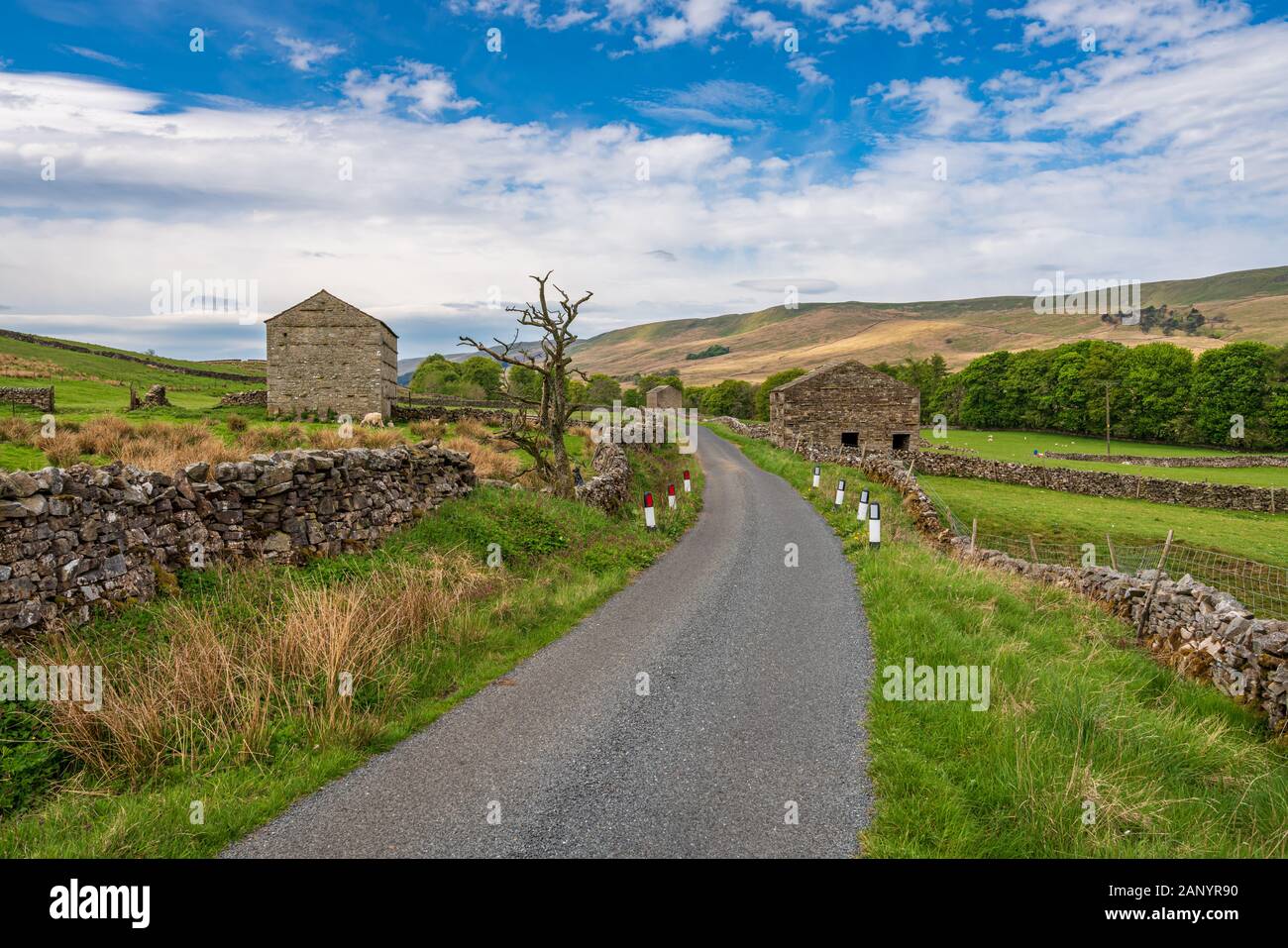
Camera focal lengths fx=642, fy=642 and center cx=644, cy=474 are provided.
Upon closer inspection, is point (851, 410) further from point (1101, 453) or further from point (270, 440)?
point (1101, 453)

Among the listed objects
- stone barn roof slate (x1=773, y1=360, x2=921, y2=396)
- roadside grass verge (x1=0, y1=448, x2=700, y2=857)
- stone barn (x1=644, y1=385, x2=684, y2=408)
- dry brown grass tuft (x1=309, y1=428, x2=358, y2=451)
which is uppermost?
stone barn (x1=644, y1=385, x2=684, y2=408)

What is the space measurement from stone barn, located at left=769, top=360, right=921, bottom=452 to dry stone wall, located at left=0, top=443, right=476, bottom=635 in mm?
31567

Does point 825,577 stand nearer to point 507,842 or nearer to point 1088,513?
point 507,842

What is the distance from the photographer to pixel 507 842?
4160mm

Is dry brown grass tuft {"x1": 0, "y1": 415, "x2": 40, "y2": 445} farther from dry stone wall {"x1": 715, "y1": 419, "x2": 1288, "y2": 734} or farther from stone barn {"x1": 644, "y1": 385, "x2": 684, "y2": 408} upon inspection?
stone barn {"x1": 644, "y1": 385, "x2": 684, "y2": 408}

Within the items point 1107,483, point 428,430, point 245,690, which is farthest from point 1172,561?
point 428,430

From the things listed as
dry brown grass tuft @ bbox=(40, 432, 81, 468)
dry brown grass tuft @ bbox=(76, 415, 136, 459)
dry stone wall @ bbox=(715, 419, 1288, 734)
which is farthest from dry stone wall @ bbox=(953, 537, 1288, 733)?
dry brown grass tuft @ bbox=(76, 415, 136, 459)

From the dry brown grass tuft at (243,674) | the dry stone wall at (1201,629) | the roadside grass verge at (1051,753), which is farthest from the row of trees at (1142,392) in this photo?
the dry brown grass tuft at (243,674)

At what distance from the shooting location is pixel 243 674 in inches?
232

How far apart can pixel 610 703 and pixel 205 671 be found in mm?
3740

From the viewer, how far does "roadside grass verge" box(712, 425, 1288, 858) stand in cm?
435

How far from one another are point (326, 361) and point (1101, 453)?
6222 cm
